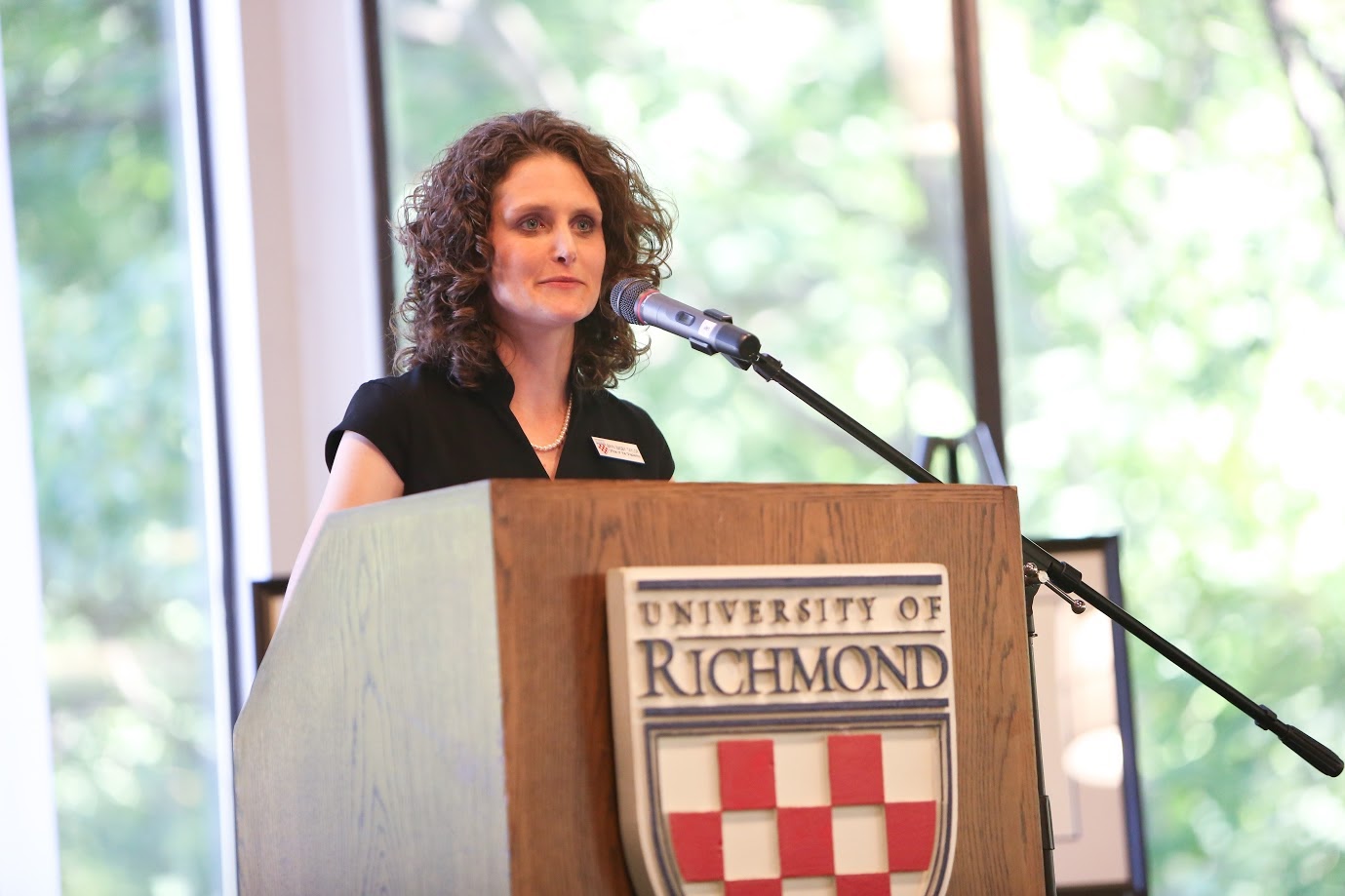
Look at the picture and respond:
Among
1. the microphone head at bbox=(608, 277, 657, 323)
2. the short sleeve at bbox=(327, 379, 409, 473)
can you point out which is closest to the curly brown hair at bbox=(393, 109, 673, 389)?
the short sleeve at bbox=(327, 379, 409, 473)

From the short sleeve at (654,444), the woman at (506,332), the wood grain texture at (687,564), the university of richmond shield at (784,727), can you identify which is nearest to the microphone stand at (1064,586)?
the wood grain texture at (687,564)


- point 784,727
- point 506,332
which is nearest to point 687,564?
point 784,727

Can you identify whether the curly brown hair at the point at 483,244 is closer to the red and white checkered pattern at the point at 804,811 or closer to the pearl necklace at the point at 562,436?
the pearl necklace at the point at 562,436

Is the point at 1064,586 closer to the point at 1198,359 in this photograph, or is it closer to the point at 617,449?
the point at 617,449

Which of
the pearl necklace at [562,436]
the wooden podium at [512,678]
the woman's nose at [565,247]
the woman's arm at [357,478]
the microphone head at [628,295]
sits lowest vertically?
the wooden podium at [512,678]

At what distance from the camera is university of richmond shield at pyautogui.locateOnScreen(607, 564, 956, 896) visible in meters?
1.14

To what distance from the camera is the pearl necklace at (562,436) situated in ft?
5.98

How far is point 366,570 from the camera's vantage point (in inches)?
49.4

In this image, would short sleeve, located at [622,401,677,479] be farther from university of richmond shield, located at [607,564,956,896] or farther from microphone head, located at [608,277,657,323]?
university of richmond shield, located at [607,564,956,896]

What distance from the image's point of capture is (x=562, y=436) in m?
1.85

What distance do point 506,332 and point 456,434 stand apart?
17 cm

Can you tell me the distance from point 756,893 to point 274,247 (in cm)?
239

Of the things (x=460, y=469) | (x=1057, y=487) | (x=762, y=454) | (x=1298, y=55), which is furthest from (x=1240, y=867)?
(x=460, y=469)

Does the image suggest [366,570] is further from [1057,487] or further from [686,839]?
[1057,487]
